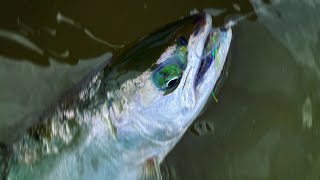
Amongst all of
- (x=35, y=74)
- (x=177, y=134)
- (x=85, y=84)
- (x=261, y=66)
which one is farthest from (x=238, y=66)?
(x=35, y=74)

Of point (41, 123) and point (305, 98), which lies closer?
point (41, 123)

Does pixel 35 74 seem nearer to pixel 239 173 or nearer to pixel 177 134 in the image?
pixel 177 134

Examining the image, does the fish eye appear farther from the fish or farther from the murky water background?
the murky water background

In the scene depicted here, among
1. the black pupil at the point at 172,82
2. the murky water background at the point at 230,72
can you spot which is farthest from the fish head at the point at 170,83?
the murky water background at the point at 230,72

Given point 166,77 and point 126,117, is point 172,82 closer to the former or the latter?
point 166,77

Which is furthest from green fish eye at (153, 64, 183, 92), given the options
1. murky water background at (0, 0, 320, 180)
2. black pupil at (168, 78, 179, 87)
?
murky water background at (0, 0, 320, 180)

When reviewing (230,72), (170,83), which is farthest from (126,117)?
(230,72)
